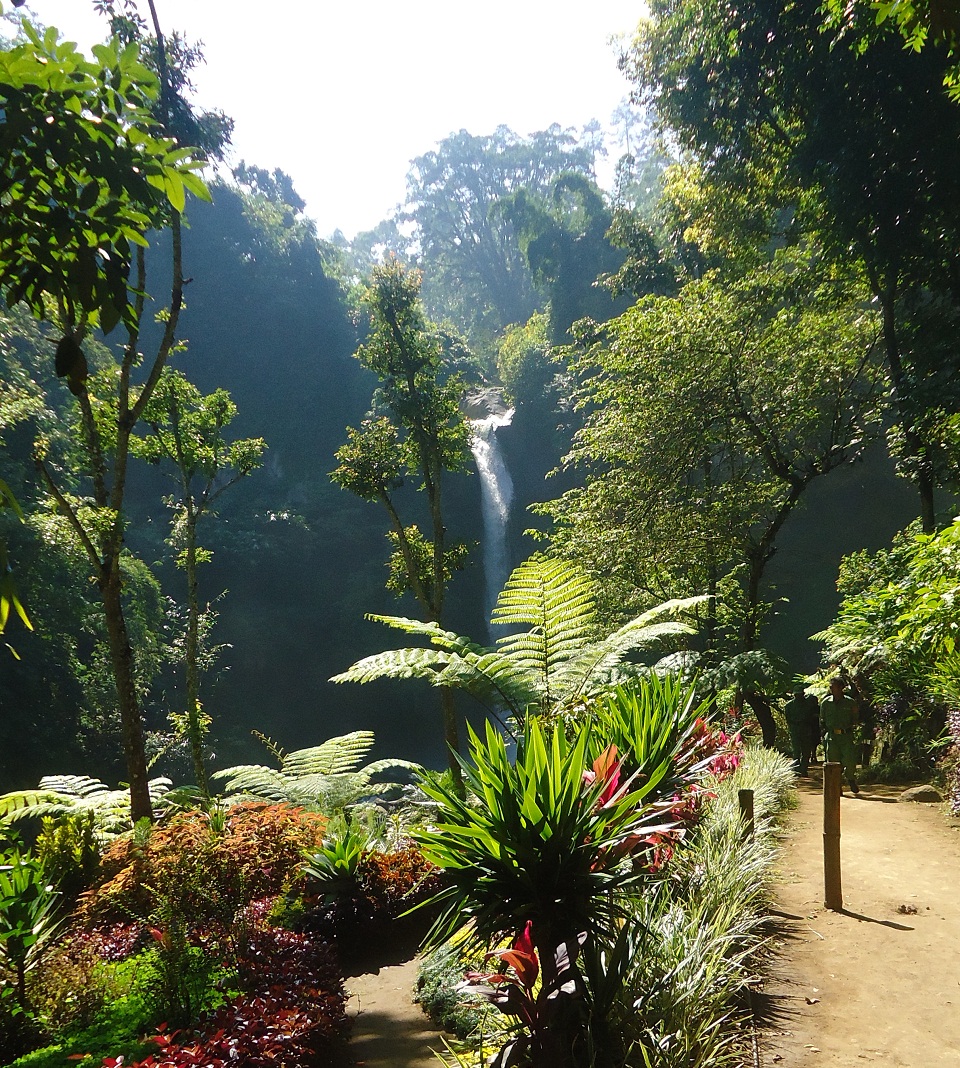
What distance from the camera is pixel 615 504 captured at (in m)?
11.1

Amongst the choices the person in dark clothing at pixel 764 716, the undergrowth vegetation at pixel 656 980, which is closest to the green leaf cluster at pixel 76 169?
the undergrowth vegetation at pixel 656 980

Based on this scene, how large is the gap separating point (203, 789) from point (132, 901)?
3658 mm

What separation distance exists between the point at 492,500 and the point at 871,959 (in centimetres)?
2291

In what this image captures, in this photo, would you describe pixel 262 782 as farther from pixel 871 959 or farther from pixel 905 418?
pixel 905 418

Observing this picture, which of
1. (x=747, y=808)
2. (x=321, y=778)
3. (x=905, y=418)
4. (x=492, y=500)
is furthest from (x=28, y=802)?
(x=492, y=500)

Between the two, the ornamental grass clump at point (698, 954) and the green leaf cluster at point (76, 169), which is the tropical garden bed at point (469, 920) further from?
the green leaf cluster at point (76, 169)

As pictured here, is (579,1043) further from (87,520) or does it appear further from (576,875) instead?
(87,520)

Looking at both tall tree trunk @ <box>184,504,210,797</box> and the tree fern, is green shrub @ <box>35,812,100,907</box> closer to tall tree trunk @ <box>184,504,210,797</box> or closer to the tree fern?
the tree fern

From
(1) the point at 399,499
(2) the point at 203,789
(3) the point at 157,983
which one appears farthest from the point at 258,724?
(3) the point at 157,983

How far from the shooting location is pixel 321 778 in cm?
618

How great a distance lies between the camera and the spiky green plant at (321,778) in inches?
237

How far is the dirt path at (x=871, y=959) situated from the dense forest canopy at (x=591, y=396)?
6.30 ft

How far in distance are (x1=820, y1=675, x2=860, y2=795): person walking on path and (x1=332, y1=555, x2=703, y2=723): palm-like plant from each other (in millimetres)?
3171

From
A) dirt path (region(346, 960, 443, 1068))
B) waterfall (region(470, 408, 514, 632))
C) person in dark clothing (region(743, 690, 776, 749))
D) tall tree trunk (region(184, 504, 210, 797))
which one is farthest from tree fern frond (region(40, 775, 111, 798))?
waterfall (region(470, 408, 514, 632))
